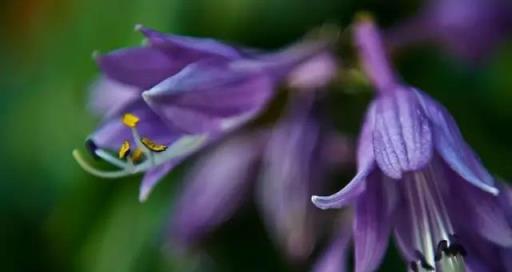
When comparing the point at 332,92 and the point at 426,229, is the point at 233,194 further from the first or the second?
the point at 426,229

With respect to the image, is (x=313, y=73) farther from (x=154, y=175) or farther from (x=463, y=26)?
(x=463, y=26)

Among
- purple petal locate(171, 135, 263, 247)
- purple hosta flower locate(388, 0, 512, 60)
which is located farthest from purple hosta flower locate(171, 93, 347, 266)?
purple hosta flower locate(388, 0, 512, 60)

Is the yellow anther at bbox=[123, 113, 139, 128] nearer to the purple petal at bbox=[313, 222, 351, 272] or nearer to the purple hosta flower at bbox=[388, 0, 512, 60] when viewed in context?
the purple petal at bbox=[313, 222, 351, 272]

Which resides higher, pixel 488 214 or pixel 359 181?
pixel 359 181

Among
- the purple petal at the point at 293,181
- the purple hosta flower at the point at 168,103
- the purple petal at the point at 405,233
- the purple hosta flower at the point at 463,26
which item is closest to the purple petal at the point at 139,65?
the purple hosta flower at the point at 168,103

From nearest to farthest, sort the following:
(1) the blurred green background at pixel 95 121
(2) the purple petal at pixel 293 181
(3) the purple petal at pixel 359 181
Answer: (3) the purple petal at pixel 359 181 < (2) the purple petal at pixel 293 181 < (1) the blurred green background at pixel 95 121

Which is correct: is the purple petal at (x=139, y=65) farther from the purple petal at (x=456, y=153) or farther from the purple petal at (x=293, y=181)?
the purple petal at (x=456, y=153)

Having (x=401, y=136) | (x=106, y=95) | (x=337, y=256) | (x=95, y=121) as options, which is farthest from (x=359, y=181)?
(x=95, y=121)
